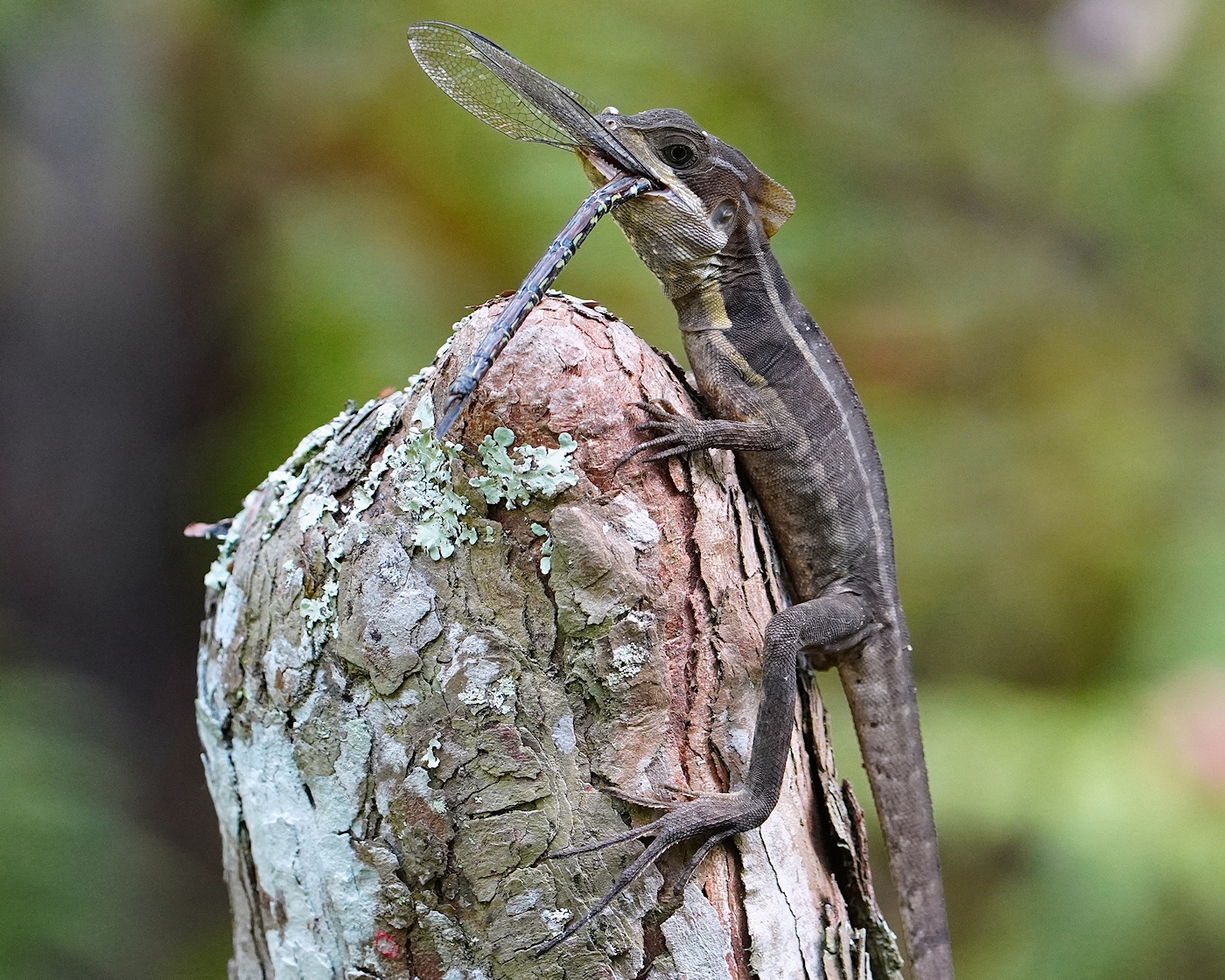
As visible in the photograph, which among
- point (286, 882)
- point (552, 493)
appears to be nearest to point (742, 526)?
point (552, 493)

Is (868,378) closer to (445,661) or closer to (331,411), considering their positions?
(331,411)

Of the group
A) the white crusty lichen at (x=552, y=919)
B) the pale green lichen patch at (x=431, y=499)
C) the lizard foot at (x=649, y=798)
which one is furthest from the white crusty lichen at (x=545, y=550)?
the white crusty lichen at (x=552, y=919)

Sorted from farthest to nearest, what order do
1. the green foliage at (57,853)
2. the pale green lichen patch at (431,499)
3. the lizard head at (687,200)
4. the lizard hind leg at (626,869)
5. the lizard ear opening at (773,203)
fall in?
the green foliage at (57,853)
the lizard ear opening at (773,203)
the lizard head at (687,200)
the pale green lichen patch at (431,499)
the lizard hind leg at (626,869)

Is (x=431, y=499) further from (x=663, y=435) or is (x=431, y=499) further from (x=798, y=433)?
(x=798, y=433)

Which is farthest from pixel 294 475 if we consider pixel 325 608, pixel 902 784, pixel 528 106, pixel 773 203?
pixel 902 784

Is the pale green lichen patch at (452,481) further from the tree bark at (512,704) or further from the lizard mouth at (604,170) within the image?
the lizard mouth at (604,170)

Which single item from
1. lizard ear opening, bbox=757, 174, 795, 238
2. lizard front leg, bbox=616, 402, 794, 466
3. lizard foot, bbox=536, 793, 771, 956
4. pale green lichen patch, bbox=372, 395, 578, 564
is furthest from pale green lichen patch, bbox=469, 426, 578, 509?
lizard ear opening, bbox=757, 174, 795, 238

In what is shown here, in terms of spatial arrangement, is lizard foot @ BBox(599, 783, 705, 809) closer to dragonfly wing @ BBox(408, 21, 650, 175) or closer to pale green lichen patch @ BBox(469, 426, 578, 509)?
pale green lichen patch @ BBox(469, 426, 578, 509)
